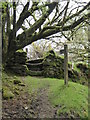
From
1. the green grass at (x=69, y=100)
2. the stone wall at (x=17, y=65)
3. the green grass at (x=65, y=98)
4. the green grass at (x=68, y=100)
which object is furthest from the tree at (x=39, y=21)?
the stone wall at (x=17, y=65)

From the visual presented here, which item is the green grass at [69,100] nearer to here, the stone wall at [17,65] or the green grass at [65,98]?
the green grass at [65,98]

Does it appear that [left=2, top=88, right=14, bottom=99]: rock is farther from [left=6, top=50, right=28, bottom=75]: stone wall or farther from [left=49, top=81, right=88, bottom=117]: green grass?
[left=6, top=50, right=28, bottom=75]: stone wall

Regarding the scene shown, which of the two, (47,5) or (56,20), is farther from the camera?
(56,20)

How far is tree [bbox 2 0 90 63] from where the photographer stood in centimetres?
390

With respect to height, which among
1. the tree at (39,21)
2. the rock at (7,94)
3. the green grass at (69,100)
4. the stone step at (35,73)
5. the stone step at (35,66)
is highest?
the tree at (39,21)

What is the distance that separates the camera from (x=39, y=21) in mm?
4191

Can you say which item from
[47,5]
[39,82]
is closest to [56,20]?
[47,5]

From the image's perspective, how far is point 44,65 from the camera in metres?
6.50

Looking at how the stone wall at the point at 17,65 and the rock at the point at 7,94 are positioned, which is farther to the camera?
the stone wall at the point at 17,65

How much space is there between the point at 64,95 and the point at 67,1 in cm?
243

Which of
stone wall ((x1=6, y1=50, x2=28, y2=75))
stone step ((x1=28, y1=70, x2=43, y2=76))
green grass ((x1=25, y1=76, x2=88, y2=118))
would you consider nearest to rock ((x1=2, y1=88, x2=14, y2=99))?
green grass ((x1=25, y1=76, x2=88, y2=118))

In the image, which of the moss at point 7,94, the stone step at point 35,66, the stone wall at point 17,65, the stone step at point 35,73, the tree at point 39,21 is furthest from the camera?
the stone step at point 35,66

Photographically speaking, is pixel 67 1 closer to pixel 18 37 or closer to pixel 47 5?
pixel 47 5

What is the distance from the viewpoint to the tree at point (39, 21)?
390cm
